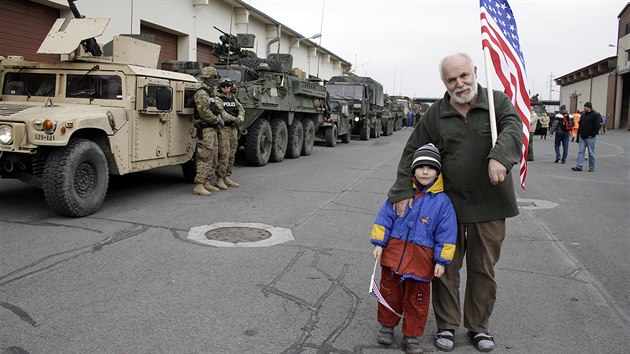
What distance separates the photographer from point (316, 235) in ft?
21.4

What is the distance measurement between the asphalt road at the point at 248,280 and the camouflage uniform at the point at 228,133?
2.82 ft

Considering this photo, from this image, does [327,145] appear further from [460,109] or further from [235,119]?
[460,109]

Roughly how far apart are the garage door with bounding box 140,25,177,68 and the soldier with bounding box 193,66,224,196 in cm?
1008

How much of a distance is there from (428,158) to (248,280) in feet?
6.78

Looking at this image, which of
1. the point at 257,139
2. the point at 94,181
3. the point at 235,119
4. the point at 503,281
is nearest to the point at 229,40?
the point at 257,139

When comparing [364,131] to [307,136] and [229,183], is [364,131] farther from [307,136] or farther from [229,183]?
[229,183]

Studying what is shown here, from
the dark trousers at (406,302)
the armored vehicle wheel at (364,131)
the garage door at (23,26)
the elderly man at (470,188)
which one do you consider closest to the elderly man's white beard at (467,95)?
the elderly man at (470,188)

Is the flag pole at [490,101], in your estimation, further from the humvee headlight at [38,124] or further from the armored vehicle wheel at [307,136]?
the armored vehicle wheel at [307,136]

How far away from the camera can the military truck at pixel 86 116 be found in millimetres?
6578

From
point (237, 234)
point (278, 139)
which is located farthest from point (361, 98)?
point (237, 234)

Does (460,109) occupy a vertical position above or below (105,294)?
above

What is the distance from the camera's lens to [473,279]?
12.1 feet

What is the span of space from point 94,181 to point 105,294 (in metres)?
3.18

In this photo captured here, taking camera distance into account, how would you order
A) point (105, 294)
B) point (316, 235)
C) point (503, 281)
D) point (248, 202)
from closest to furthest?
point (105, 294) < point (503, 281) < point (316, 235) < point (248, 202)
